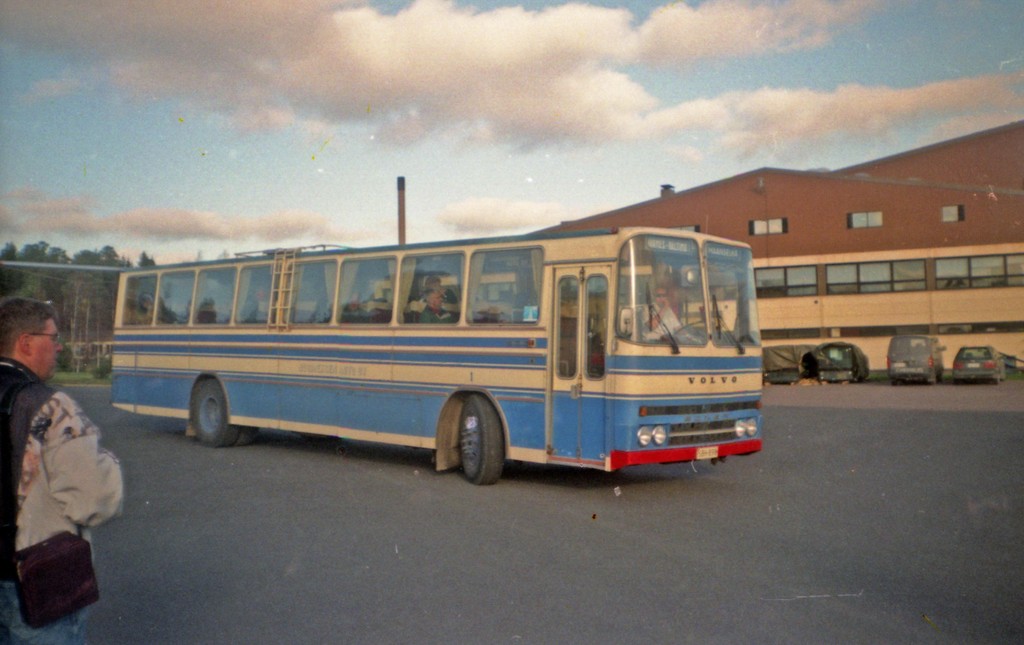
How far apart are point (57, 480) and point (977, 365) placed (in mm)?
37473

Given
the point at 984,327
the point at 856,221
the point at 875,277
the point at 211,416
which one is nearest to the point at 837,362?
the point at 875,277

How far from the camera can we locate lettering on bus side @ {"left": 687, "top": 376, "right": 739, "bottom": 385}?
9914mm

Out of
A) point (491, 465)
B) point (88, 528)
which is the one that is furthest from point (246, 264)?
point (88, 528)

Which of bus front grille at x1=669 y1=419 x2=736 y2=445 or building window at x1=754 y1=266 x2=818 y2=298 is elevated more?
building window at x1=754 y1=266 x2=818 y2=298

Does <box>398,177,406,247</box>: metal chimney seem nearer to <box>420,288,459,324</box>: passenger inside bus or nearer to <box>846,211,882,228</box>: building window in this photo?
<box>846,211,882,228</box>: building window

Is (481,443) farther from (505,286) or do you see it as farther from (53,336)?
(53,336)

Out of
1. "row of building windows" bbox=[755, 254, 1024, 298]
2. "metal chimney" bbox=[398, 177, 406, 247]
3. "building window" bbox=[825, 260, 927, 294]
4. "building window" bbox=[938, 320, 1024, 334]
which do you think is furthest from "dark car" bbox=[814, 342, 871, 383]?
"metal chimney" bbox=[398, 177, 406, 247]

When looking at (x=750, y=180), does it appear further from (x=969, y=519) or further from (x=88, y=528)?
(x=88, y=528)

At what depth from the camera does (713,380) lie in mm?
10109

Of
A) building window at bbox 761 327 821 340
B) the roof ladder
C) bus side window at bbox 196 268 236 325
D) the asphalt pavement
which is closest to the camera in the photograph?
the asphalt pavement

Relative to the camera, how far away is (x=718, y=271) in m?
10.5

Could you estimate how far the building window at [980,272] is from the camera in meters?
42.6

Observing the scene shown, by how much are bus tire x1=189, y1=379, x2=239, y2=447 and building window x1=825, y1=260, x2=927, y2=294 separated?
38.5m

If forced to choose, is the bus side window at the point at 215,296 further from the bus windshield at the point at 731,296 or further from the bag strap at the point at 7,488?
the bag strap at the point at 7,488
